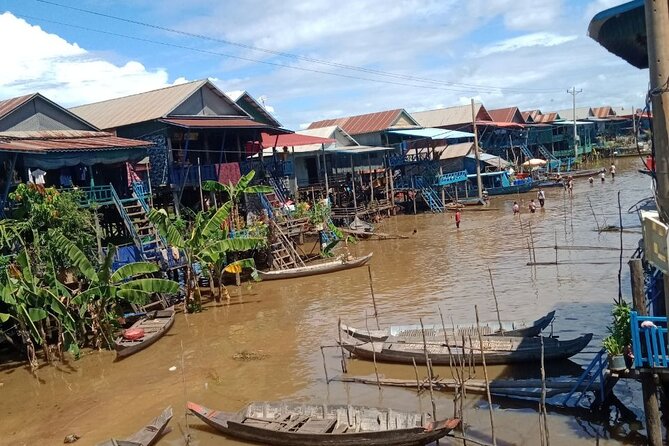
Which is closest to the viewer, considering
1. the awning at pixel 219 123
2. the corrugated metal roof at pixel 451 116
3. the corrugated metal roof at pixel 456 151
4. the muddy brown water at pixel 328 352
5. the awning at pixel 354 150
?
the muddy brown water at pixel 328 352

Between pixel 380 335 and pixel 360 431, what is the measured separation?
521cm

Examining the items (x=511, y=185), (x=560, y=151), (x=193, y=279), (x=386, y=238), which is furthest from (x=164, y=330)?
(x=560, y=151)

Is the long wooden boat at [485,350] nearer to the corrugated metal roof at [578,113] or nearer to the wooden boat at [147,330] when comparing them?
the wooden boat at [147,330]

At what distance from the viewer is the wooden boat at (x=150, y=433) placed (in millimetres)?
10570

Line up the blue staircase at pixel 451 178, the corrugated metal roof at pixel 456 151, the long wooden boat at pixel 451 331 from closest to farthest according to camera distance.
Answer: the long wooden boat at pixel 451 331 → the blue staircase at pixel 451 178 → the corrugated metal roof at pixel 456 151

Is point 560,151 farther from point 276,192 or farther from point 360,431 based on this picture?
point 360,431

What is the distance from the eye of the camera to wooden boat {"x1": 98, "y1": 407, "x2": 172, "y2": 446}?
10570 millimetres

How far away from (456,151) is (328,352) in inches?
1397

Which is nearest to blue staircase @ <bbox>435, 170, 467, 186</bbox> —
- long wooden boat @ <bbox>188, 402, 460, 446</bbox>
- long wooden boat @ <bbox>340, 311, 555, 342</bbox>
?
long wooden boat @ <bbox>340, 311, 555, 342</bbox>

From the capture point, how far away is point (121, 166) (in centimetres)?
2384

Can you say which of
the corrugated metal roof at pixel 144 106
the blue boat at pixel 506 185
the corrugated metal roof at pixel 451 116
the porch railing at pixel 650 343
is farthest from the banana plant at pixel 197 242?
the corrugated metal roof at pixel 451 116

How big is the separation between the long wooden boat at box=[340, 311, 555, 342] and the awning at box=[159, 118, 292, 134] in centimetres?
1386

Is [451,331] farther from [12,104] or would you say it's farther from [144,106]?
[144,106]

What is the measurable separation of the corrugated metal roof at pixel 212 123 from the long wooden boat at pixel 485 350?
14729 millimetres
